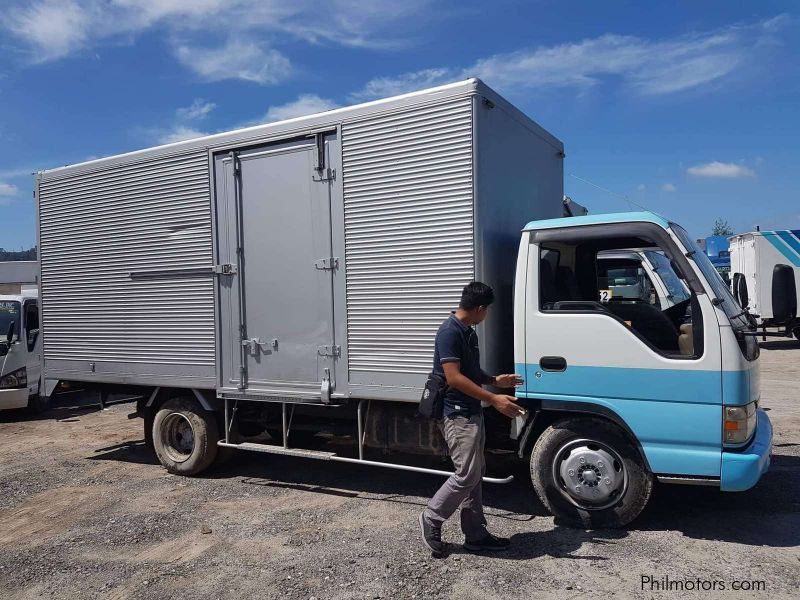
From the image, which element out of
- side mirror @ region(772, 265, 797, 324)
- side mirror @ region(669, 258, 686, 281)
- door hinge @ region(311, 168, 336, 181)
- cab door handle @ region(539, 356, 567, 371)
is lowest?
cab door handle @ region(539, 356, 567, 371)

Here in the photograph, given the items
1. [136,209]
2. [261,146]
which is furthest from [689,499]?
[136,209]

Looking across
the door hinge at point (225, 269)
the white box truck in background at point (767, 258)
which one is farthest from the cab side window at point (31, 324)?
the white box truck in background at point (767, 258)

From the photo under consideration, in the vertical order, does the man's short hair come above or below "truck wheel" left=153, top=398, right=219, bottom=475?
above

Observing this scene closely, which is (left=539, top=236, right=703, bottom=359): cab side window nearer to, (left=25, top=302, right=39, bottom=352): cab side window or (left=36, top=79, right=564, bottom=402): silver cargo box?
(left=36, top=79, right=564, bottom=402): silver cargo box

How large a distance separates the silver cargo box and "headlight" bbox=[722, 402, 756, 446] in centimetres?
160

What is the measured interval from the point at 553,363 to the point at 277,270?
2668 millimetres

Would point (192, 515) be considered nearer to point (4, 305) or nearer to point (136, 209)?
point (136, 209)

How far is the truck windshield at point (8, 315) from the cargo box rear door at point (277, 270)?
6570mm

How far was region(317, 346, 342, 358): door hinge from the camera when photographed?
223 inches

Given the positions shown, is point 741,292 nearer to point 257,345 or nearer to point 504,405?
point 504,405

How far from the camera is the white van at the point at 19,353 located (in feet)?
34.3

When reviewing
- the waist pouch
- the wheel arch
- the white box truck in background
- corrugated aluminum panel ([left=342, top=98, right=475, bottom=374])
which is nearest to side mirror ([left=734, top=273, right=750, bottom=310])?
the wheel arch

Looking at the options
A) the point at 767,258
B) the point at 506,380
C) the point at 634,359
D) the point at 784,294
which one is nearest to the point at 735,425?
the point at 634,359

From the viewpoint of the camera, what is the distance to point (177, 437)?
7.02 metres
